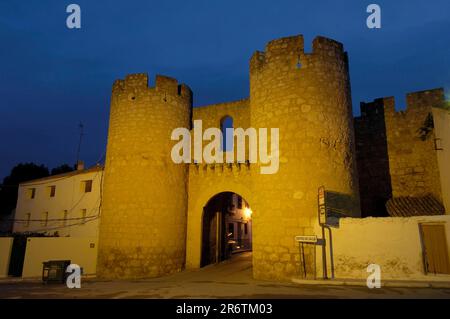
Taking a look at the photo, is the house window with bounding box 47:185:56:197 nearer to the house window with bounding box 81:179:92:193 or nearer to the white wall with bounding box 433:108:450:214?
the house window with bounding box 81:179:92:193

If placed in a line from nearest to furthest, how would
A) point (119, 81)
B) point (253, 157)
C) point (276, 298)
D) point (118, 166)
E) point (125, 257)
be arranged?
point (276, 298)
point (253, 157)
point (125, 257)
point (118, 166)
point (119, 81)

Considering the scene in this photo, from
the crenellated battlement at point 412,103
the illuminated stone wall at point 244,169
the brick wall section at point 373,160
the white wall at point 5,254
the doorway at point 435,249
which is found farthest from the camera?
the white wall at point 5,254

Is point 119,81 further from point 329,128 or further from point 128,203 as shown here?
point 329,128

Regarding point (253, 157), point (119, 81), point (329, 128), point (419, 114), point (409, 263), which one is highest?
point (119, 81)

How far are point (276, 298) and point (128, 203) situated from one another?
25.5 ft

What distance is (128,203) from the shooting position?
40.0 ft

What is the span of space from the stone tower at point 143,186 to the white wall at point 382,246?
20.1ft

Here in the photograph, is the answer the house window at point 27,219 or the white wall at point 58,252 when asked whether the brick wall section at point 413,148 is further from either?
the house window at point 27,219

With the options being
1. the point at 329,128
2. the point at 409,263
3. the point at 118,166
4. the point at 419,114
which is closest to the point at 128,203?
the point at 118,166

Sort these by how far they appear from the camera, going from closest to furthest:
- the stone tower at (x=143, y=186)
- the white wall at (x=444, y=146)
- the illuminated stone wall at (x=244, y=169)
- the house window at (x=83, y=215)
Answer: the illuminated stone wall at (x=244, y=169) → the white wall at (x=444, y=146) → the stone tower at (x=143, y=186) → the house window at (x=83, y=215)

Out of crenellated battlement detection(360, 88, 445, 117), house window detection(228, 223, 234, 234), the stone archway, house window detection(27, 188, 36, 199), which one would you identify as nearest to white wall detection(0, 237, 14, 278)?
house window detection(27, 188, 36, 199)

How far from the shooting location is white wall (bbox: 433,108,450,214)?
33.6ft

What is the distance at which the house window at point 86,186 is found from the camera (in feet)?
59.0

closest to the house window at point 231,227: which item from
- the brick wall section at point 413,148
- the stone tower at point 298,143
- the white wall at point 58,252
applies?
the white wall at point 58,252
